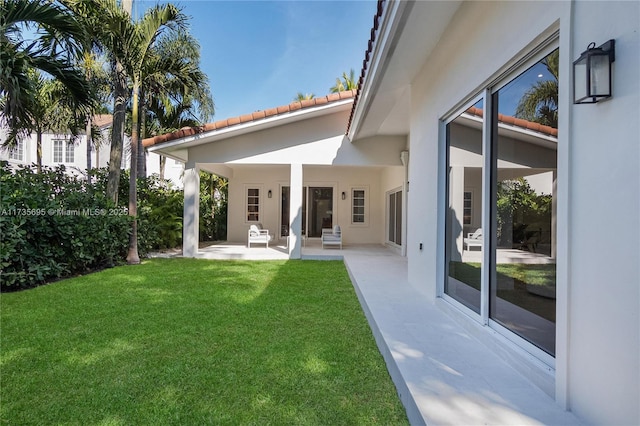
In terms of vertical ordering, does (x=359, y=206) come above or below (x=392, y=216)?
above

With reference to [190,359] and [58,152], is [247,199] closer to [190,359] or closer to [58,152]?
[190,359]

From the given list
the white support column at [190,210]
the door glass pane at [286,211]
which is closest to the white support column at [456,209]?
the white support column at [190,210]

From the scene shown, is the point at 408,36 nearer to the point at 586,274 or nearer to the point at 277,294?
the point at 586,274

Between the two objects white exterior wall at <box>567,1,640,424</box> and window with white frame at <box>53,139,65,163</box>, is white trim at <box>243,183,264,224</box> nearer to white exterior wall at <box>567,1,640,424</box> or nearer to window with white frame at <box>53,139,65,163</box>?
white exterior wall at <box>567,1,640,424</box>

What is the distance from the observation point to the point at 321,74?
27.2m

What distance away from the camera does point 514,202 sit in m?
3.28

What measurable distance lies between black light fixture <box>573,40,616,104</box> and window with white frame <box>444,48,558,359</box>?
1.88 feet

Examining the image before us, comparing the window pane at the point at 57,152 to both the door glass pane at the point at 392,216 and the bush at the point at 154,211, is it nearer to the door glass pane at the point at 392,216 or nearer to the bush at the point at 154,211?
the bush at the point at 154,211

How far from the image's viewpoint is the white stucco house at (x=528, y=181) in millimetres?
1944

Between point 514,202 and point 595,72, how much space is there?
1.46m

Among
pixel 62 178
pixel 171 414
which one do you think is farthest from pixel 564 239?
pixel 62 178

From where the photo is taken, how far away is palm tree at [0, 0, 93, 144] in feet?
18.5

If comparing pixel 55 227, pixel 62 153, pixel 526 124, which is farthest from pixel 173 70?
pixel 62 153

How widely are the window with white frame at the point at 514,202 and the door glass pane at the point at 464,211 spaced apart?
0.04 ft
